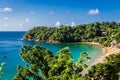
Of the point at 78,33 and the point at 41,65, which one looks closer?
the point at 41,65

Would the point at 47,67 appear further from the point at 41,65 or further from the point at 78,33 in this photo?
the point at 78,33

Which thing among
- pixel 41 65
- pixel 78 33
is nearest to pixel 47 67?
pixel 41 65

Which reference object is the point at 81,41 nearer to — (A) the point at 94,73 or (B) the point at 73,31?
(B) the point at 73,31

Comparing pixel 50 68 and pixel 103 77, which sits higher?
pixel 50 68

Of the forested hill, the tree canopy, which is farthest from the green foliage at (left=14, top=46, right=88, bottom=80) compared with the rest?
the forested hill

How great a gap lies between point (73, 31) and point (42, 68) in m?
130

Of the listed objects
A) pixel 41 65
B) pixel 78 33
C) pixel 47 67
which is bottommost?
pixel 47 67

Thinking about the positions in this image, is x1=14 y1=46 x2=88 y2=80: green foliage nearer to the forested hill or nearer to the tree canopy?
the tree canopy

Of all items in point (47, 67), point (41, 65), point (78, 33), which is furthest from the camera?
point (78, 33)

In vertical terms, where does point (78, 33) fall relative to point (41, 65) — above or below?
above

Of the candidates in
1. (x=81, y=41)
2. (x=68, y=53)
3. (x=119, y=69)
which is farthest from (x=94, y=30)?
(x=68, y=53)

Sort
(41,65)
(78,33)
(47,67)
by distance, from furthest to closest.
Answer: (78,33)
(41,65)
(47,67)

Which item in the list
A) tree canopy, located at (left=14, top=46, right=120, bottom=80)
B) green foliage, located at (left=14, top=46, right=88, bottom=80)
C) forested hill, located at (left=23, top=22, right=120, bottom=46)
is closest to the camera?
tree canopy, located at (left=14, top=46, right=120, bottom=80)

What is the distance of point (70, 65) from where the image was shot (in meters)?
28.8
